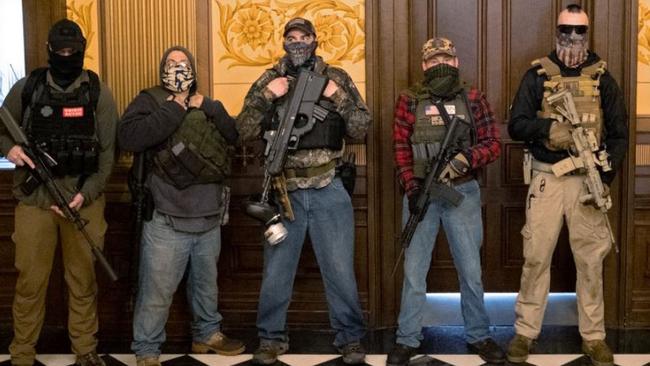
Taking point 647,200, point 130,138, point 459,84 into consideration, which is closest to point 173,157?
point 130,138

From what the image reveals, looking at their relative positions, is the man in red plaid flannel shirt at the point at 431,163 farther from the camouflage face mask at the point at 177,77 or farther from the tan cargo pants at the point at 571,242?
the camouflage face mask at the point at 177,77

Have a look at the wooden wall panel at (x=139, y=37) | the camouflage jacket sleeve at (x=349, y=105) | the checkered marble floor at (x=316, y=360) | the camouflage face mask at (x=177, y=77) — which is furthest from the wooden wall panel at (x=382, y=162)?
the camouflage face mask at (x=177, y=77)

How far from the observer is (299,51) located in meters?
4.03

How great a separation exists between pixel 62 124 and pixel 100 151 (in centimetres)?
21

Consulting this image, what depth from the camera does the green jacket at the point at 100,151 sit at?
4031 millimetres

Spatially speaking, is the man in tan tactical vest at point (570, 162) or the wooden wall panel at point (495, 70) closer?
the man in tan tactical vest at point (570, 162)

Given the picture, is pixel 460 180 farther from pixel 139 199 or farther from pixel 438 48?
pixel 139 199

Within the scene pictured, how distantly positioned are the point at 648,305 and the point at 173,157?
98.6 inches

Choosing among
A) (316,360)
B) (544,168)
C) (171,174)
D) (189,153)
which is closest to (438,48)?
(544,168)

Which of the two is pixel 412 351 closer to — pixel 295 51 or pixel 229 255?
pixel 229 255

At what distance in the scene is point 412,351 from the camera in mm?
4223

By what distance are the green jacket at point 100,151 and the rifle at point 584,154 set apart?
6.46 feet

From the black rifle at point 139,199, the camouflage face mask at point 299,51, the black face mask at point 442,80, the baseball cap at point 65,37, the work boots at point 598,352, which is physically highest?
the baseball cap at point 65,37

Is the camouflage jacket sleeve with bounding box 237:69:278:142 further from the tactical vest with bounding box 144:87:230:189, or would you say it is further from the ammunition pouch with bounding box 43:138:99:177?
the ammunition pouch with bounding box 43:138:99:177
